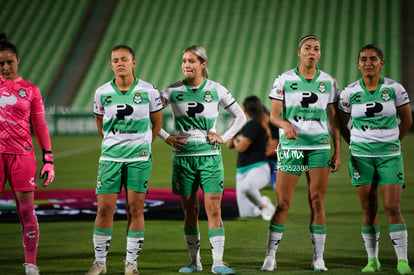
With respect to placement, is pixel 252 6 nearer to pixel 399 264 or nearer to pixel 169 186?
pixel 169 186

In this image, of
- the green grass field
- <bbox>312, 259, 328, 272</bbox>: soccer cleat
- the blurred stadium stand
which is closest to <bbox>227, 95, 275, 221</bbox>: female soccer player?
the green grass field

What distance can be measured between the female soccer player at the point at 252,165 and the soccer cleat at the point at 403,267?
12.4 feet

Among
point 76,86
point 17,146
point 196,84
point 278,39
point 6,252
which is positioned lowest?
point 6,252

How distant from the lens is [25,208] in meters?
6.31

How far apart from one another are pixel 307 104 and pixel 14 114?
267 centimetres

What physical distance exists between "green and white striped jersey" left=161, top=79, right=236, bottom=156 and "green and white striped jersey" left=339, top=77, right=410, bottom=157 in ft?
4.45

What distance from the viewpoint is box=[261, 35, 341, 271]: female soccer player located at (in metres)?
6.76

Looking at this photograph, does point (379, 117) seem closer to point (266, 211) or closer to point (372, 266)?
point (372, 266)

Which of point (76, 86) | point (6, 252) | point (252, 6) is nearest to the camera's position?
point (6, 252)

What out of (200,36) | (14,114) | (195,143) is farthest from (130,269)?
(200,36)

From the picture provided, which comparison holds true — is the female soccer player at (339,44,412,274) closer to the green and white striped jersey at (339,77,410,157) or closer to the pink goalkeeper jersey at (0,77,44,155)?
the green and white striped jersey at (339,77,410,157)

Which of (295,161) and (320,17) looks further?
(320,17)

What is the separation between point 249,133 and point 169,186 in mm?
4184

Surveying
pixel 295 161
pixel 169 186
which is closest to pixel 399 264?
pixel 295 161
